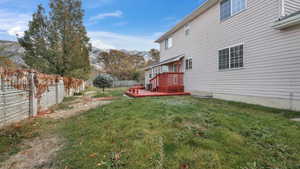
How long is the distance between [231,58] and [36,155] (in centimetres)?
804

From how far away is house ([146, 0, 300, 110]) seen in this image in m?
4.70

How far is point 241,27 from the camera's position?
20.6ft

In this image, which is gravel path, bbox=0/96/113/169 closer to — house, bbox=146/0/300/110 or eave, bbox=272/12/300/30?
house, bbox=146/0/300/110

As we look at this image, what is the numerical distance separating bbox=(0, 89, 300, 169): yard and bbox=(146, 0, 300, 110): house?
2442 millimetres

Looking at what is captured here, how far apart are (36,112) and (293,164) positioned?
6819 mm

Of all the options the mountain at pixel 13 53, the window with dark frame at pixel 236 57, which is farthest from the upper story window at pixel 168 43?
the mountain at pixel 13 53

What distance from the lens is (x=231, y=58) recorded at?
675cm

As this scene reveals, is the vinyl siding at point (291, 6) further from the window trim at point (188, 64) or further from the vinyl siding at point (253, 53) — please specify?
the window trim at point (188, 64)

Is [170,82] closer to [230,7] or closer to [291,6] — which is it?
[230,7]

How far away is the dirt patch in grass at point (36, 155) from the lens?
198 centimetres

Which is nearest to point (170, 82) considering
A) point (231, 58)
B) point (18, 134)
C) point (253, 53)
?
point (231, 58)

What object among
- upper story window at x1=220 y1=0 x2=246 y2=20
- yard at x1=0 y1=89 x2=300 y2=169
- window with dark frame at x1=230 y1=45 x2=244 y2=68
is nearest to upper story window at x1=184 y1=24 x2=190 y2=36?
upper story window at x1=220 y1=0 x2=246 y2=20

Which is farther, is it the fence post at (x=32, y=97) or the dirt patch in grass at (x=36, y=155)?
the fence post at (x=32, y=97)

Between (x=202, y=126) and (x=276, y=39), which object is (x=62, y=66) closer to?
(x=202, y=126)
